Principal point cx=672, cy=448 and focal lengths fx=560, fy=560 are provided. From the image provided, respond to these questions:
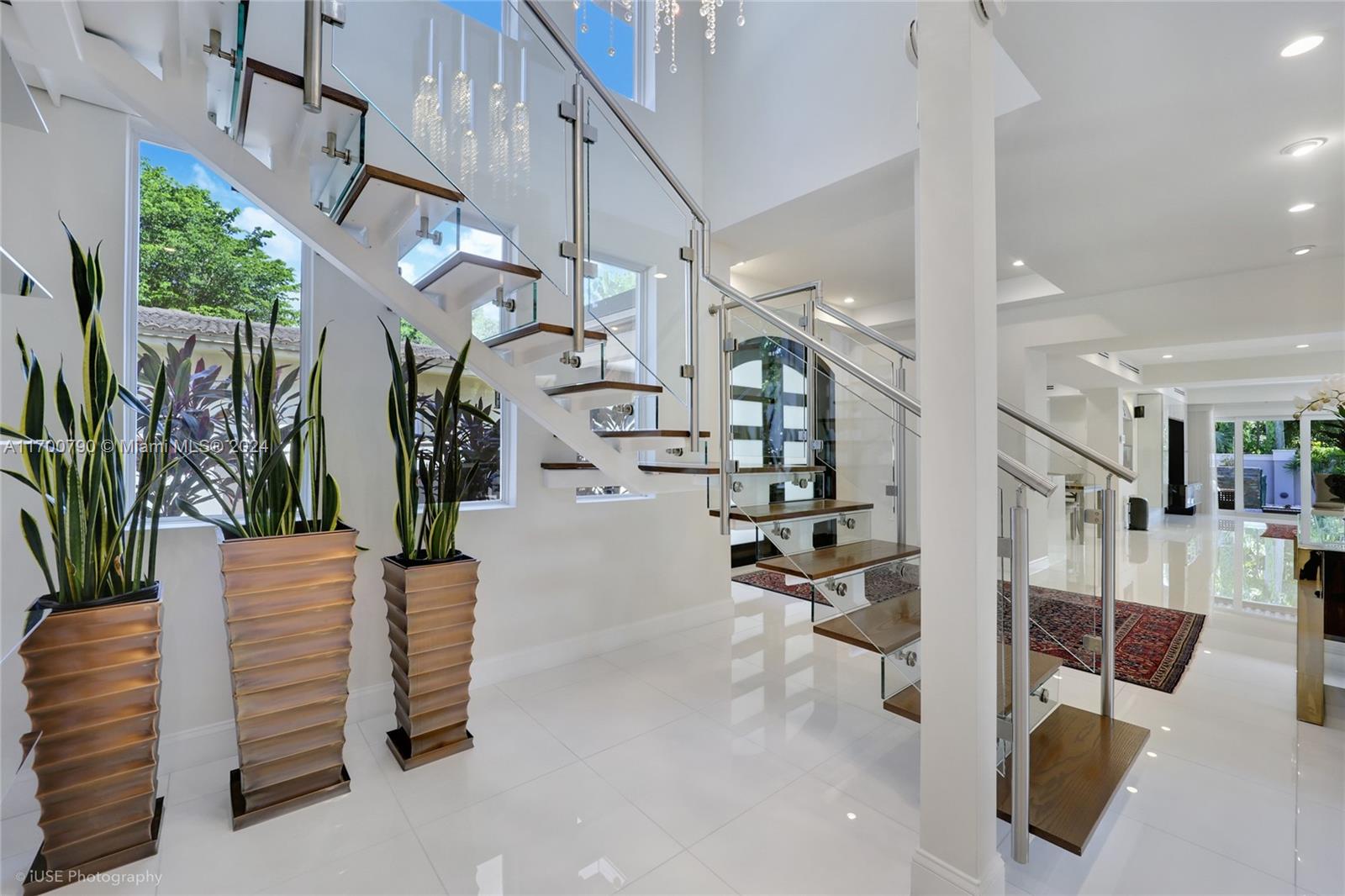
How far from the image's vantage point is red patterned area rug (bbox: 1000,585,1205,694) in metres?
2.14

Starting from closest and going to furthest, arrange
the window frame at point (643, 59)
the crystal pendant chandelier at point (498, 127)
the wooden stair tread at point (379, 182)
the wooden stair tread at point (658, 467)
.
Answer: the wooden stair tread at point (379, 182) < the crystal pendant chandelier at point (498, 127) < the wooden stair tread at point (658, 467) < the window frame at point (643, 59)

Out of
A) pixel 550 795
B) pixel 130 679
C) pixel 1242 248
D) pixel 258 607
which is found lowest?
pixel 550 795

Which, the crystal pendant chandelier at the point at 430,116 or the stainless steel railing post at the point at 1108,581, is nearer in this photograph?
the crystal pendant chandelier at the point at 430,116

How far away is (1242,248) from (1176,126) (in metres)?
2.29

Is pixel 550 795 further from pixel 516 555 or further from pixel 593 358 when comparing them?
pixel 593 358

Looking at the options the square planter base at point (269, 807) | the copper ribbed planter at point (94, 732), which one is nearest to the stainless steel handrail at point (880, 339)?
the square planter base at point (269, 807)

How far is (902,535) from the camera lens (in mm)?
2197

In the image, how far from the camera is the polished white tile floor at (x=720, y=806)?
1677 mm

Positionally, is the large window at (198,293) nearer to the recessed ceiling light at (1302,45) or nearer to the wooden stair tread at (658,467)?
the wooden stair tread at (658,467)

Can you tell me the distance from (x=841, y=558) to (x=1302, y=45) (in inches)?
101

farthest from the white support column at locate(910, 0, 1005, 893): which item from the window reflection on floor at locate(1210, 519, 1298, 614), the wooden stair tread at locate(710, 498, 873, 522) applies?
the window reflection on floor at locate(1210, 519, 1298, 614)

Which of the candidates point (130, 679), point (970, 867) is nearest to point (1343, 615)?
point (970, 867)

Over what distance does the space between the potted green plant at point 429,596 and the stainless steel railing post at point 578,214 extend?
1.60 feet

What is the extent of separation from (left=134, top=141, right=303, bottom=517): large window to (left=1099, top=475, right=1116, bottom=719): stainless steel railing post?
346 cm
